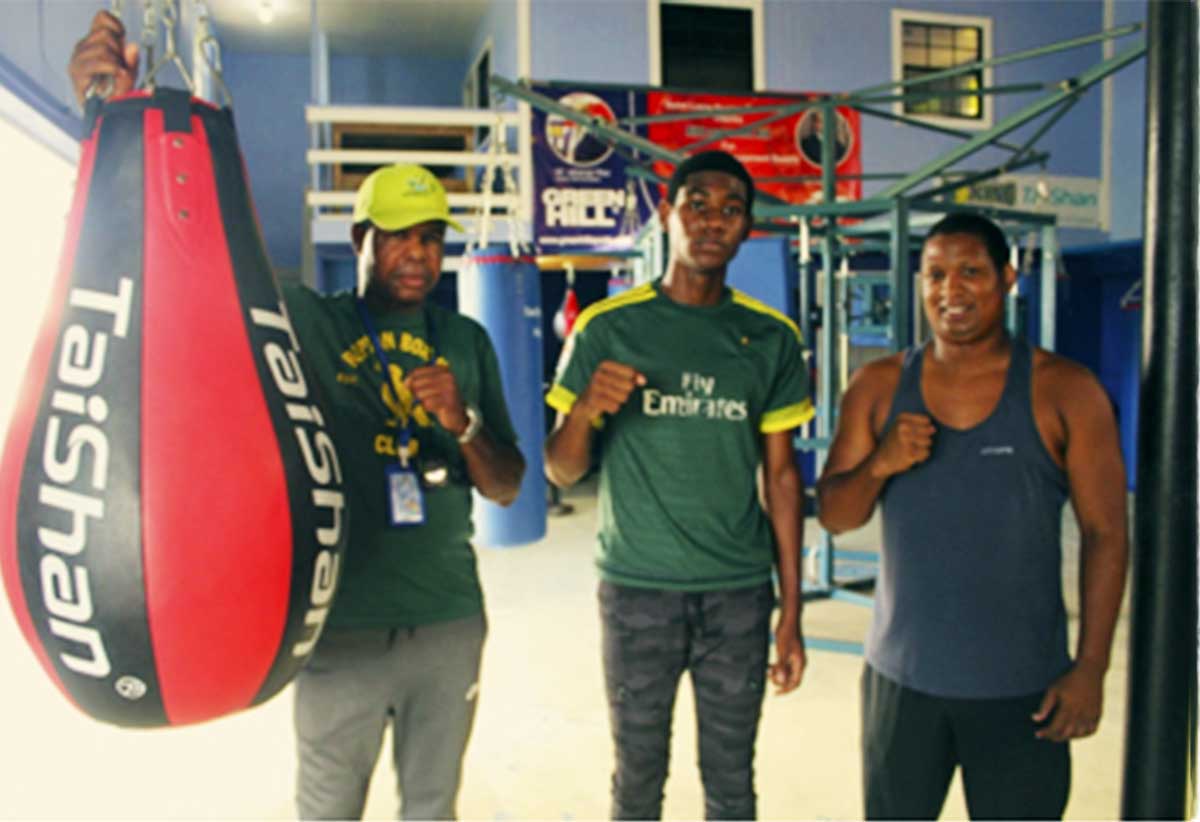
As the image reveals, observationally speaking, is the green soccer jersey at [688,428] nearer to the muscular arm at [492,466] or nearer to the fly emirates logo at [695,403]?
the fly emirates logo at [695,403]

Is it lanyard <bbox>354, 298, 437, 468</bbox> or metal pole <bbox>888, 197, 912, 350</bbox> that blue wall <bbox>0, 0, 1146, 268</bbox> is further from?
lanyard <bbox>354, 298, 437, 468</bbox>

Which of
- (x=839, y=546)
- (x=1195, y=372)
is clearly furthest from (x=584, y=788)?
(x=839, y=546)

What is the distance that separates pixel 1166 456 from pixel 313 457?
3.01ft

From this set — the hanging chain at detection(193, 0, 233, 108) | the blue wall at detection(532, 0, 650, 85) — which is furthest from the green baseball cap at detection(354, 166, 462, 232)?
the blue wall at detection(532, 0, 650, 85)

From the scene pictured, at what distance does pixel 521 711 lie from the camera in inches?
127

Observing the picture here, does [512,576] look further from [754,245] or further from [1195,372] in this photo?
[1195,372]

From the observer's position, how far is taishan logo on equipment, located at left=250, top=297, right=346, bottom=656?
1.10 meters

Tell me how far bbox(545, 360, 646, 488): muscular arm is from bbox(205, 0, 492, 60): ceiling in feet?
24.2

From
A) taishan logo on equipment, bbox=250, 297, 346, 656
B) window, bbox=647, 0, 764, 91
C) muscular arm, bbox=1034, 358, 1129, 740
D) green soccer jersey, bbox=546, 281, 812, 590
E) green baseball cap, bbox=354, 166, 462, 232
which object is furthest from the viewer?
window, bbox=647, 0, 764, 91

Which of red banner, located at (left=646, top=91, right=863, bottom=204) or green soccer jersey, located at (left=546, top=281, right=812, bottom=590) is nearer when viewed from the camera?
green soccer jersey, located at (left=546, top=281, right=812, bottom=590)

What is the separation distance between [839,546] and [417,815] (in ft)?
15.8

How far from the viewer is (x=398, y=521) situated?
4.91ft

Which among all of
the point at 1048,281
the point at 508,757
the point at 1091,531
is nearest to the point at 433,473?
the point at 1091,531

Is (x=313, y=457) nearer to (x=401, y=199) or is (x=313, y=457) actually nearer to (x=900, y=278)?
(x=401, y=199)
